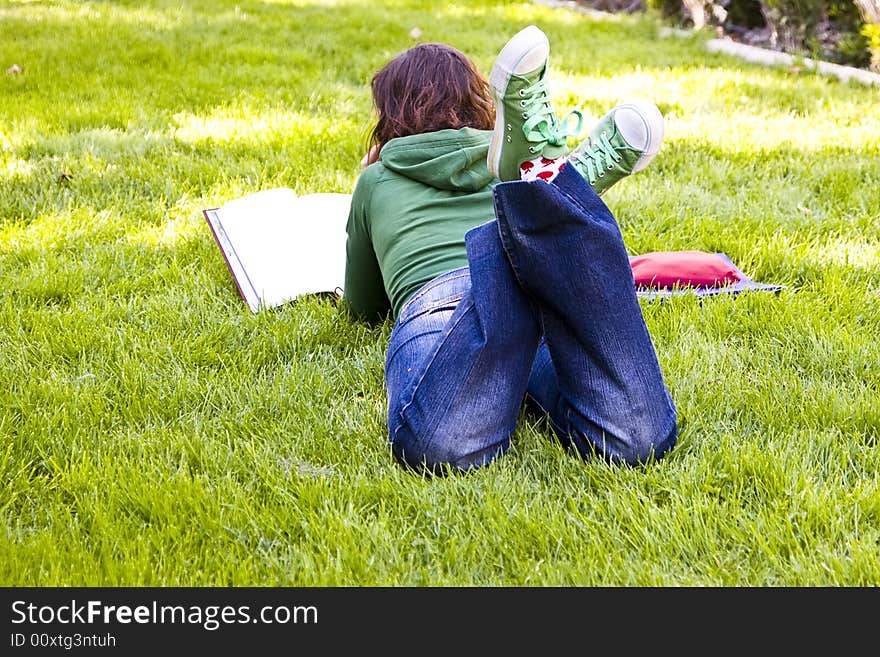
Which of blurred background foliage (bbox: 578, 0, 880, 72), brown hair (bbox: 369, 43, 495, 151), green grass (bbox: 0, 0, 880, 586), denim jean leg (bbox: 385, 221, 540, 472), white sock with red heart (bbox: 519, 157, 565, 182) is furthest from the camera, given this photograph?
blurred background foliage (bbox: 578, 0, 880, 72)

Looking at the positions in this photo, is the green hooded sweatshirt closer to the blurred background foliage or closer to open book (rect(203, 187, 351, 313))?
open book (rect(203, 187, 351, 313))

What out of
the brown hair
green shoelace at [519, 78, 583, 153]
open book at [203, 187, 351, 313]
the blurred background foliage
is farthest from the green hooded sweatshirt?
the blurred background foliage

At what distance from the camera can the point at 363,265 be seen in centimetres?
263

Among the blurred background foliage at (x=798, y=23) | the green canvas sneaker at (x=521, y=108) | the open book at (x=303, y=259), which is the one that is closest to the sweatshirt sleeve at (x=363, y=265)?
the open book at (x=303, y=259)

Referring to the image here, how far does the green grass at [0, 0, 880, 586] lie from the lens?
176 centimetres

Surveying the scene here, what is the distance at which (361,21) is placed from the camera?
7168mm

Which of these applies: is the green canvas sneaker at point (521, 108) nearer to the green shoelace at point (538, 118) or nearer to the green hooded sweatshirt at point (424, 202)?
the green shoelace at point (538, 118)

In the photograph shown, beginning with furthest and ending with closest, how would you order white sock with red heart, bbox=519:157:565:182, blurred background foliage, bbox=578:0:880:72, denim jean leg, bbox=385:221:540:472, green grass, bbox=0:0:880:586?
blurred background foliage, bbox=578:0:880:72 < white sock with red heart, bbox=519:157:565:182 < denim jean leg, bbox=385:221:540:472 < green grass, bbox=0:0:880:586

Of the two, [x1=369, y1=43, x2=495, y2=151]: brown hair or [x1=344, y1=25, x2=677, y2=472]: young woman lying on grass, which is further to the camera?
[x1=369, y1=43, x2=495, y2=151]: brown hair

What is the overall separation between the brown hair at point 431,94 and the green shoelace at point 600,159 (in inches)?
17.5

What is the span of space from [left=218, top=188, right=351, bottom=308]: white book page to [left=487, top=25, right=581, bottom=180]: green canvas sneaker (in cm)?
102

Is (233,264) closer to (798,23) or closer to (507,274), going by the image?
(507,274)
